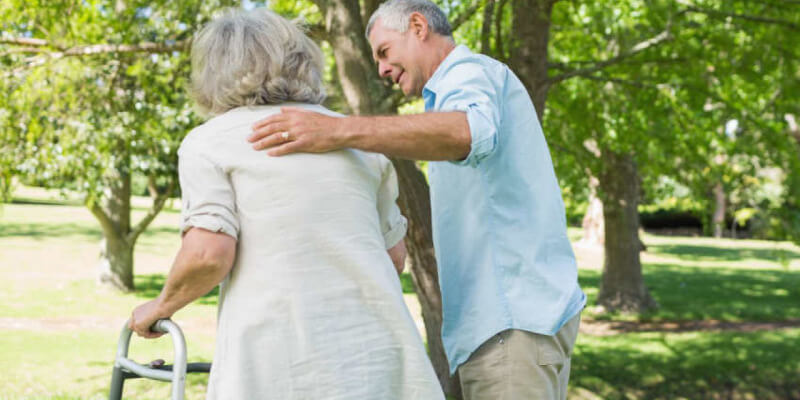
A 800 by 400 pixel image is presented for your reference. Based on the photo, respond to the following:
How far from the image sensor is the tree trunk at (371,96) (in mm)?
6160

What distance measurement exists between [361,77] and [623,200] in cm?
1015

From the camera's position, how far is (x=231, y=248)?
1.92 metres

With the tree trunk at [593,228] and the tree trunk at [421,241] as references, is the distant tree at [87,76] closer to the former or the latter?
the tree trunk at [421,241]

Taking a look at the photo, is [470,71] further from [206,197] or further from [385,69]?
[206,197]

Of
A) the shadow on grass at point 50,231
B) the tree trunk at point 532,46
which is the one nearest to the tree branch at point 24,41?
the tree trunk at point 532,46

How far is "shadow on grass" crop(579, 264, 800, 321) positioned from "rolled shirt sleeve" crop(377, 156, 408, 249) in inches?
553

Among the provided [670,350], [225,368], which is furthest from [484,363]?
[670,350]

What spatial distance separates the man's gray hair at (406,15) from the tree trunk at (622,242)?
12.9 m

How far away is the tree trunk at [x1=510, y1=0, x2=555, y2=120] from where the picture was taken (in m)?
7.04

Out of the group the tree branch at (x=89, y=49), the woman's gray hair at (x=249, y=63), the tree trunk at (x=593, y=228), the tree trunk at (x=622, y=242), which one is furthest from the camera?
the tree trunk at (x=593, y=228)

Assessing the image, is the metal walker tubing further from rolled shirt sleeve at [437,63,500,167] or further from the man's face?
the man's face

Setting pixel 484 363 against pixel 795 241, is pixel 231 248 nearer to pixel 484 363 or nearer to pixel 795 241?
pixel 484 363

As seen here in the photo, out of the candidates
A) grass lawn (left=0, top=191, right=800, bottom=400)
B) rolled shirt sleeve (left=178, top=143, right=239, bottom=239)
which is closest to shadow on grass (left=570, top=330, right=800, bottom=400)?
grass lawn (left=0, top=191, right=800, bottom=400)

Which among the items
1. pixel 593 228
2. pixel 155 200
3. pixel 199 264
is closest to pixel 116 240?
pixel 155 200
